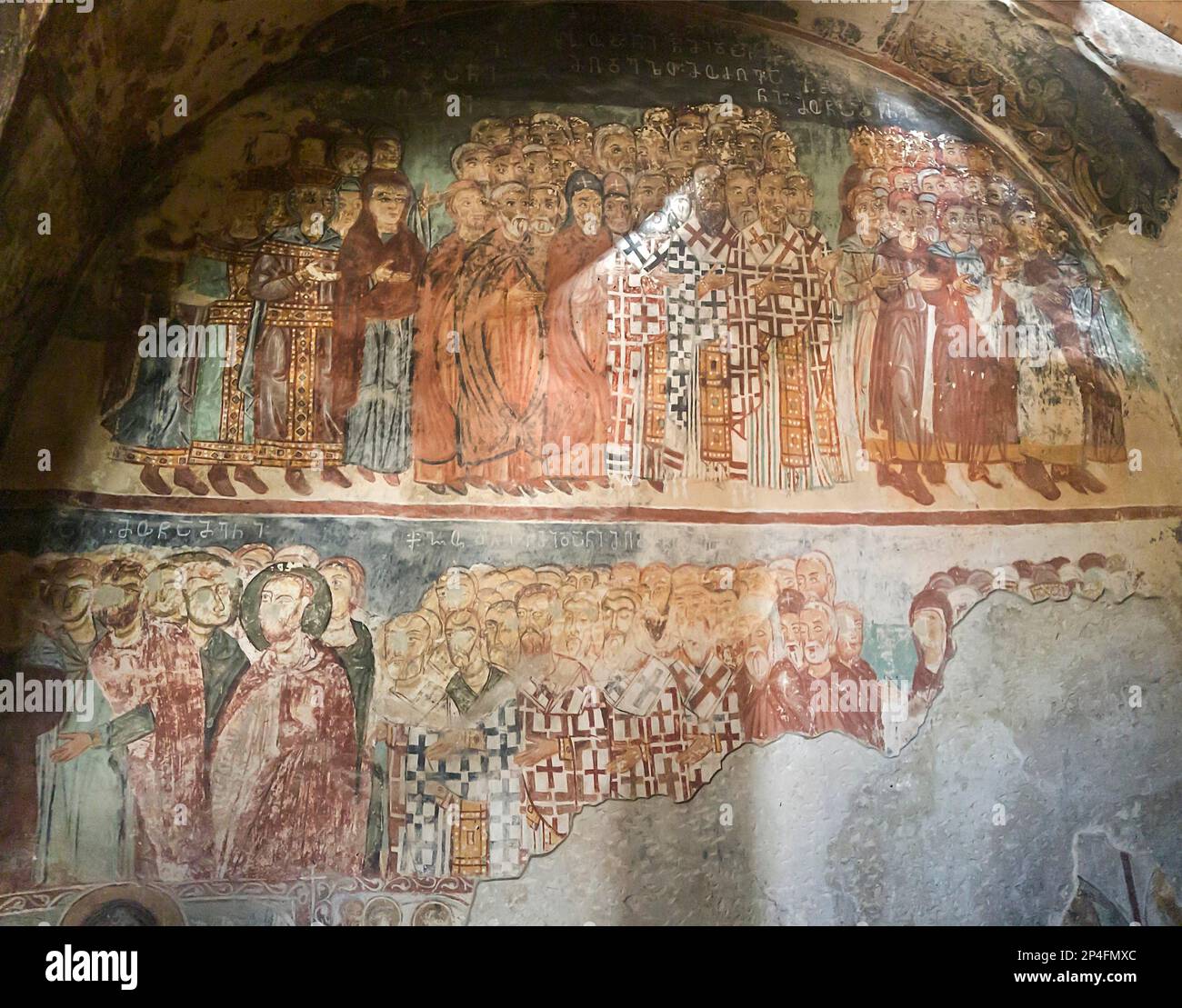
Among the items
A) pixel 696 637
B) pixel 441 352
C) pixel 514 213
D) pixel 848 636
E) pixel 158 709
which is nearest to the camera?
pixel 158 709

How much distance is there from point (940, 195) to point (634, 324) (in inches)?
83.7

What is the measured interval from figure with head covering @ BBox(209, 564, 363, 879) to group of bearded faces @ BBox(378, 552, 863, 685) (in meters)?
0.39

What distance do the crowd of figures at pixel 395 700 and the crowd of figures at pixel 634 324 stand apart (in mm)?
613

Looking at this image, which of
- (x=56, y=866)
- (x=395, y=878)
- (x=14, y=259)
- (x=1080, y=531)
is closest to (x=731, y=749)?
(x=395, y=878)

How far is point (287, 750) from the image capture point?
605cm

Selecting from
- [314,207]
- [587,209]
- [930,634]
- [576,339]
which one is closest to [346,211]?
[314,207]

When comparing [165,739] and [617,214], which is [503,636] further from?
[617,214]

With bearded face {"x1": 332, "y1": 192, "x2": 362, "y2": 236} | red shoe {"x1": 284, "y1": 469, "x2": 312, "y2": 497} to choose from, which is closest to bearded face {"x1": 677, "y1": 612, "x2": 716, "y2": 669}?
red shoe {"x1": 284, "y1": 469, "x2": 312, "y2": 497}

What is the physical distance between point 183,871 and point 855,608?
3.75 metres

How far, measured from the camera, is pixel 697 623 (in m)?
6.45

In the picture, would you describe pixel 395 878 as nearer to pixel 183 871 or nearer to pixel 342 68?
pixel 183 871

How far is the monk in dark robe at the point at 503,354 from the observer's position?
655 centimetres

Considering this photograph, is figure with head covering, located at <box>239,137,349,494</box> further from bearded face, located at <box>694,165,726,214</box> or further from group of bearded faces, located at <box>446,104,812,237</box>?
bearded face, located at <box>694,165,726,214</box>

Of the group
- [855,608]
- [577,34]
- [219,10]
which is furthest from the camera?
[577,34]
